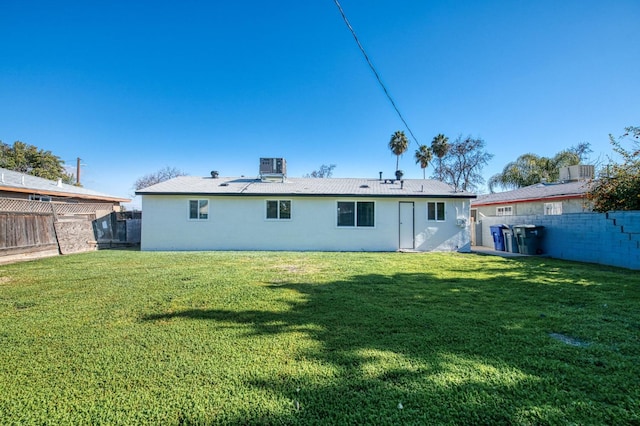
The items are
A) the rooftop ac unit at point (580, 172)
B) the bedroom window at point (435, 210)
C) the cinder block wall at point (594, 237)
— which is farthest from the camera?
the rooftop ac unit at point (580, 172)

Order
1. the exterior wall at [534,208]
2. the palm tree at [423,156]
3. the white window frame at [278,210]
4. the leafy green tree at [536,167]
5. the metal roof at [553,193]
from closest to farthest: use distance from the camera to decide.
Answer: the white window frame at [278,210]
the exterior wall at [534,208]
the metal roof at [553,193]
the leafy green tree at [536,167]
the palm tree at [423,156]

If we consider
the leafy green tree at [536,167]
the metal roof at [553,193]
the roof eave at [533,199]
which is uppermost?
the leafy green tree at [536,167]

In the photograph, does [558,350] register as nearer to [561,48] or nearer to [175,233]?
[561,48]

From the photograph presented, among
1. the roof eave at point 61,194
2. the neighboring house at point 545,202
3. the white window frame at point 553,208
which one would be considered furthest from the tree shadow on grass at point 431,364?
the roof eave at point 61,194

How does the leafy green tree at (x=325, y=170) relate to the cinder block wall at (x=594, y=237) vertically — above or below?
above

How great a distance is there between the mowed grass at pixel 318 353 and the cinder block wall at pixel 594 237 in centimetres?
363

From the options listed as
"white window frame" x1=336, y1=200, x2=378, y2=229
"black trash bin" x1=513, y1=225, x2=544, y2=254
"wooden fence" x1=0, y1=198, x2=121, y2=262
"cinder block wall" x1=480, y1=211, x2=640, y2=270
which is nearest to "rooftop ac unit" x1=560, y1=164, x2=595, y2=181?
"cinder block wall" x1=480, y1=211, x2=640, y2=270

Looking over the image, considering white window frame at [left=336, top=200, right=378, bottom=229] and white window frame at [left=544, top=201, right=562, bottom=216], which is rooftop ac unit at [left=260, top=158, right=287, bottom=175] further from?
white window frame at [left=544, top=201, right=562, bottom=216]

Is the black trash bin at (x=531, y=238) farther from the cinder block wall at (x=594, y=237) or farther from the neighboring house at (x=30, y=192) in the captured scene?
the neighboring house at (x=30, y=192)

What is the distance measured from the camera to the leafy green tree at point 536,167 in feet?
90.4

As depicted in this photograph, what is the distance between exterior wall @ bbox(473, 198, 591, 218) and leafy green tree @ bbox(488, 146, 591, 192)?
12.8 metres

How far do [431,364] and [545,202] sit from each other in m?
16.3

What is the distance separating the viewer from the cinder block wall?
26.8 ft

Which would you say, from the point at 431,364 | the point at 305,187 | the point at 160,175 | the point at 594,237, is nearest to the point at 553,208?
the point at 594,237
